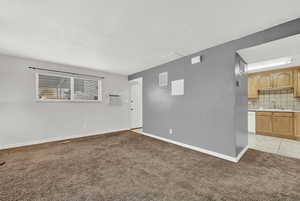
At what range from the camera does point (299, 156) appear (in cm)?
247

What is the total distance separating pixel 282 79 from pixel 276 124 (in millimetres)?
1488

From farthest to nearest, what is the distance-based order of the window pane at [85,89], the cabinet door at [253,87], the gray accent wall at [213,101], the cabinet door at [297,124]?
the cabinet door at [253,87]
the window pane at [85,89]
the cabinet door at [297,124]
the gray accent wall at [213,101]

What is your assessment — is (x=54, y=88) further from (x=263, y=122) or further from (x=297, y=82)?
(x=297, y=82)

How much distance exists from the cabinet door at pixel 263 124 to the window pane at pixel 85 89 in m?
5.91

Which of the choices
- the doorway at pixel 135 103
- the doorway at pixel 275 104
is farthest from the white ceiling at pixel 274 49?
the doorway at pixel 135 103

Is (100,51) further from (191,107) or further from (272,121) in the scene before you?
(272,121)

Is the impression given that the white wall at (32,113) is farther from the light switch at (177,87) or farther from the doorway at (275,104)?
the doorway at (275,104)

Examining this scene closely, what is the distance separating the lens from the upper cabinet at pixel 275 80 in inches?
145

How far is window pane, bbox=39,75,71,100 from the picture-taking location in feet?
11.5

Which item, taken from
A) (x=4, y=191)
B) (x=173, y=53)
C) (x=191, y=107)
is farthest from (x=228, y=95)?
(x=4, y=191)

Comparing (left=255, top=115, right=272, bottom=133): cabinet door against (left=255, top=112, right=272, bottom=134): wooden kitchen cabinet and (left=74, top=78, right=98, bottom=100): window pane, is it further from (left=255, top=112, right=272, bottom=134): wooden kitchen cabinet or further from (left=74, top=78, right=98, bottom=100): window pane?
(left=74, top=78, right=98, bottom=100): window pane

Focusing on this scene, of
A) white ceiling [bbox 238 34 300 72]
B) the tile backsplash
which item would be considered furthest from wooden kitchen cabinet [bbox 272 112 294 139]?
white ceiling [bbox 238 34 300 72]

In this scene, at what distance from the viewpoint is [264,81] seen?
13.8 ft

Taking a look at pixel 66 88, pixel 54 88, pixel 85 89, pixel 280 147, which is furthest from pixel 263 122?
pixel 54 88
